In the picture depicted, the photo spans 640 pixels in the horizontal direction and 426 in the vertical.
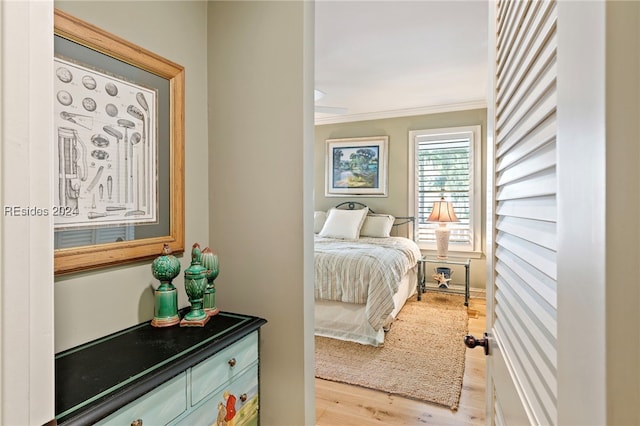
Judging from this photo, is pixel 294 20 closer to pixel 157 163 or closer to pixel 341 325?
pixel 157 163

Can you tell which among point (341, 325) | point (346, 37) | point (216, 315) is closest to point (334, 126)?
point (346, 37)

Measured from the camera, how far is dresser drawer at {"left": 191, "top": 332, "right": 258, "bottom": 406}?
45.7 inches

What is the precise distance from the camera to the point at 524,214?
69 centimetres

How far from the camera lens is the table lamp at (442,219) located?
15.0ft

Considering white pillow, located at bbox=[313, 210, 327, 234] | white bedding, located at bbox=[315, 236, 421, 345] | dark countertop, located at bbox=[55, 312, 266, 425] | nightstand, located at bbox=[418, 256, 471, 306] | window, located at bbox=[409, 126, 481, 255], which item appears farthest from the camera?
white pillow, located at bbox=[313, 210, 327, 234]

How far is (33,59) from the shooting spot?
546 mm

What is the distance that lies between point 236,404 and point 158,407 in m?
0.39

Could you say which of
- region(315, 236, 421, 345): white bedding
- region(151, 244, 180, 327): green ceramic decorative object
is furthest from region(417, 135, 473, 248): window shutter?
region(151, 244, 180, 327): green ceramic decorative object

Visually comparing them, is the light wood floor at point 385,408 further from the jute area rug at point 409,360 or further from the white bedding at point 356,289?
the white bedding at point 356,289

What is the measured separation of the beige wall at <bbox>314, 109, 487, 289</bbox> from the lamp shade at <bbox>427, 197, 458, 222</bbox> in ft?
1.60

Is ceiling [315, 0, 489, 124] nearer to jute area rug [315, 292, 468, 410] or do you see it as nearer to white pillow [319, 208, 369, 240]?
white pillow [319, 208, 369, 240]

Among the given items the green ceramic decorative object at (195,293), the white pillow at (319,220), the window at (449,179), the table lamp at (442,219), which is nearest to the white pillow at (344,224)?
the white pillow at (319,220)

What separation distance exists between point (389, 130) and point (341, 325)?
3278mm

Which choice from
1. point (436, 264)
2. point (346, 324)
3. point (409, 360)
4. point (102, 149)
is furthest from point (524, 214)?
point (436, 264)
